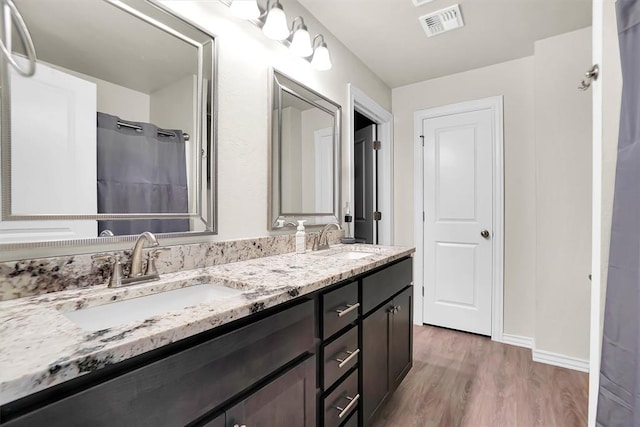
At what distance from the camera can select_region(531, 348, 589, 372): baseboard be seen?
2.12m

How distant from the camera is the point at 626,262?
2.88 feet

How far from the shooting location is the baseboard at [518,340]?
2477mm

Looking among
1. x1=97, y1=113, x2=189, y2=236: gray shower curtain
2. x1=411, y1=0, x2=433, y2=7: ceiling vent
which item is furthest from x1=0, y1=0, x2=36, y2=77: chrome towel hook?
x1=411, y1=0, x2=433, y2=7: ceiling vent

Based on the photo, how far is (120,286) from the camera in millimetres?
901

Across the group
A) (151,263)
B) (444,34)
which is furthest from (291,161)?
(444,34)

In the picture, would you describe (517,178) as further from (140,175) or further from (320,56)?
(140,175)

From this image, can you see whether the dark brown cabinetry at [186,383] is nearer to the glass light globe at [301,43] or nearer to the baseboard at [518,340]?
the glass light globe at [301,43]

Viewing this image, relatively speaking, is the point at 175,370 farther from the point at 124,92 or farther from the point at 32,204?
the point at 124,92

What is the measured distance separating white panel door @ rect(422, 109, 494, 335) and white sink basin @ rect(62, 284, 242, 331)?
7.72 ft

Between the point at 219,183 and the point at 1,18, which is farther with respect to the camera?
the point at 219,183

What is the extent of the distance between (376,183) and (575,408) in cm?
217

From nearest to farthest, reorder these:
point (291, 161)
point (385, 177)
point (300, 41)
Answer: point (300, 41), point (291, 161), point (385, 177)

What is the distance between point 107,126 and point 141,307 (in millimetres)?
586

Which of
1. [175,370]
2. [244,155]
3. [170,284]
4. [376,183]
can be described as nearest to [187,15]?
[244,155]
